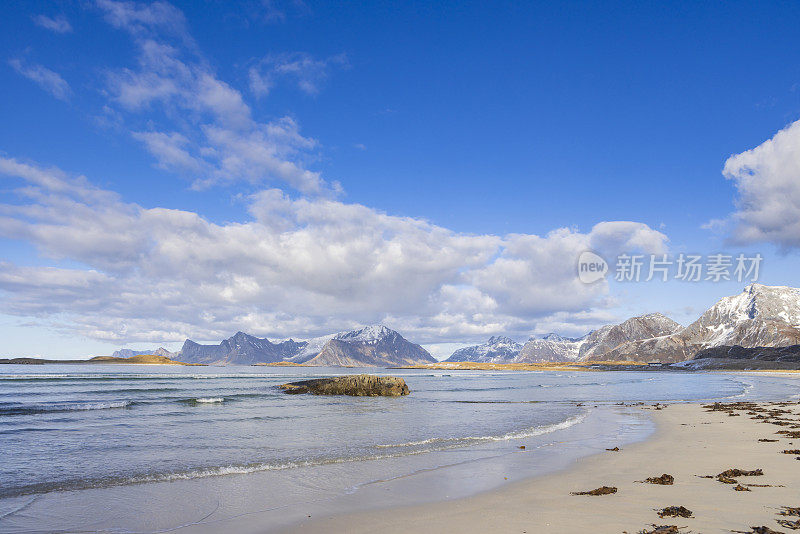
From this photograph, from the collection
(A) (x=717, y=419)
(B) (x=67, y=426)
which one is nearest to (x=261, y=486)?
(B) (x=67, y=426)

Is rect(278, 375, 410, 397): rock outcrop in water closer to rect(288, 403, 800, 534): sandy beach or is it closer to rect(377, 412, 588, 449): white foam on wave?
rect(377, 412, 588, 449): white foam on wave

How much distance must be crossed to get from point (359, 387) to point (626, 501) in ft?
136

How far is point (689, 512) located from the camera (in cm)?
893

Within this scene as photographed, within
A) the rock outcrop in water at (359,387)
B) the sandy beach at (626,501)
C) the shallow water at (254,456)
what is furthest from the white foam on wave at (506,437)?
the rock outcrop in water at (359,387)

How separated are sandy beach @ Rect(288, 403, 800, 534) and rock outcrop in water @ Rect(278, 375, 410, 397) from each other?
34.3 meters

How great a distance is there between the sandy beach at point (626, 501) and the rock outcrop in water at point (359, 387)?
34.3 metres

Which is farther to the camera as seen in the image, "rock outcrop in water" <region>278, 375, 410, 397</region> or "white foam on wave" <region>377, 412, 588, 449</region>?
"rock outcrop in water" <region>278, 375, 410, 397</region>

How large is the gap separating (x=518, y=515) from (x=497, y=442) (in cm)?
1096

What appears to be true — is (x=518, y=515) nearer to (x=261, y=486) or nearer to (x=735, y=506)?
(x=735, y=506)

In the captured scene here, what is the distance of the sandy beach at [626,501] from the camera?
862 centimetres

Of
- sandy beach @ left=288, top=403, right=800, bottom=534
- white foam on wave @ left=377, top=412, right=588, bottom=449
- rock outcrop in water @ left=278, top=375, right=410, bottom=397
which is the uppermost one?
sandy beach @ left=288, top=403, right=800, bottom=534

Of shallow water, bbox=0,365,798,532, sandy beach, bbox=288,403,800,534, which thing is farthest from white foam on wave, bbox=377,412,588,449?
sandy beach, bbox=288,403,800,534

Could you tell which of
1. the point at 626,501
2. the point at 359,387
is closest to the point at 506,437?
the point at 626,501

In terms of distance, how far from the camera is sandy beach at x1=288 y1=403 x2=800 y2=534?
28.3 ft
